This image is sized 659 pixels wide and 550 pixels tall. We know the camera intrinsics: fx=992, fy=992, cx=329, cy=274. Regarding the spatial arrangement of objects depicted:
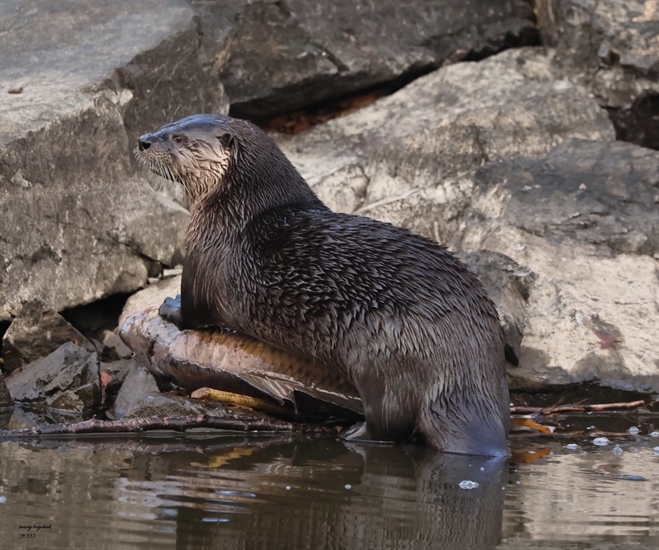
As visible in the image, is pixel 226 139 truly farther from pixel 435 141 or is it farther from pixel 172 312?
pixel 435 141

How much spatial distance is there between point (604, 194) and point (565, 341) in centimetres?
129

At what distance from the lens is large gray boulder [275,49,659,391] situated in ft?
17.0

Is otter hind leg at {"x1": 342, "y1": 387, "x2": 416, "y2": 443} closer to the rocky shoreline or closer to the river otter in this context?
the river otter

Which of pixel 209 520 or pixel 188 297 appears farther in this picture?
pixel 188 297

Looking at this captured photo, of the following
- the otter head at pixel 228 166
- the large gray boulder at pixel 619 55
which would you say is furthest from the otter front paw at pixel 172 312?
the large gray boulder at pixel 619 55

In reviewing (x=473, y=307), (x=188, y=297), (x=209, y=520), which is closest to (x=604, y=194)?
(x=473, y=307)

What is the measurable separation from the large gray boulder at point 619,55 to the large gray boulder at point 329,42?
647 mm

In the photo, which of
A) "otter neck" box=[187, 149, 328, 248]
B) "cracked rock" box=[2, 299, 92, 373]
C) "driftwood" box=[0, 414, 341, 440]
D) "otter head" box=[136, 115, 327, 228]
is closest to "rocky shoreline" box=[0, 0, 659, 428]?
"cracked rock" box=[2, 299, 92, 373]

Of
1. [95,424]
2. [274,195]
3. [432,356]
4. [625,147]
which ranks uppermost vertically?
[625,147]

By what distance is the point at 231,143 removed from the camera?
4844mm

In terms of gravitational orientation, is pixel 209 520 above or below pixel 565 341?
below

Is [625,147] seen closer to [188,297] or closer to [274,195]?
[274,195]

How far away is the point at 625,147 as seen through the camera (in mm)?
6383
